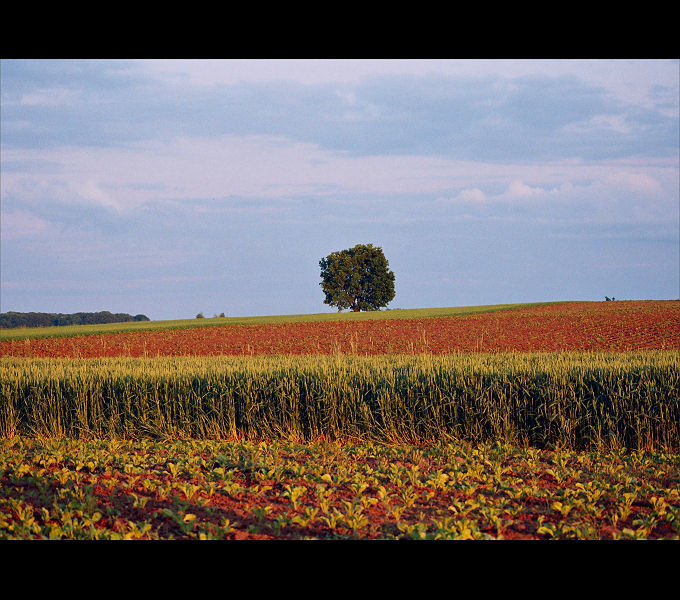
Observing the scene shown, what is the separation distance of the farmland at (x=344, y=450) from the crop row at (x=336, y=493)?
0.09ft

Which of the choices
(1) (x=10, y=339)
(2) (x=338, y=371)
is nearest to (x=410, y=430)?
(2) (x=338, y=371)

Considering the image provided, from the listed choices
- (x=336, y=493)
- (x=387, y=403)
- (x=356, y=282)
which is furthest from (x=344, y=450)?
(x=356, y=282)

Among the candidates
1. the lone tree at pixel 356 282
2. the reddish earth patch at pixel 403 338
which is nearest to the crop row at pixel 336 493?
the reddish earth patch at pixel 403 338

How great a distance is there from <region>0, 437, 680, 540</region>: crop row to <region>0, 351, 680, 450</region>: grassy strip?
2.53ft

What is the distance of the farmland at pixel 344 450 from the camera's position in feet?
18.0

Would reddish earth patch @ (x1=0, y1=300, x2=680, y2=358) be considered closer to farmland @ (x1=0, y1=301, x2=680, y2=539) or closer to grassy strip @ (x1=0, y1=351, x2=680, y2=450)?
grassy strip @ (x1=0, y1=351, x2=680, y2=450)

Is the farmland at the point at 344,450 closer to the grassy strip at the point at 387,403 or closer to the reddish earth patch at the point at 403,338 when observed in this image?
the grassy strip at the point at 387,403

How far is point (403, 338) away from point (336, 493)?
74.7 feet

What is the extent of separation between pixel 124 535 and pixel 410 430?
552 cm

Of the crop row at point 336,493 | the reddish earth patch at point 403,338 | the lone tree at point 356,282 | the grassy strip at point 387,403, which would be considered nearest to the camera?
the crop row at point 336,493

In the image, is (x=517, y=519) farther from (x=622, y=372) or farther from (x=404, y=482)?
(x=622, y=372)

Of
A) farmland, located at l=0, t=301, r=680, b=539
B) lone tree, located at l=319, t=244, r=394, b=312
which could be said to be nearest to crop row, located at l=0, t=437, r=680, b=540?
farmland, located at l=0, t=301, r=680, b=539

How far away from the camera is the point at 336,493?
6.30 m
